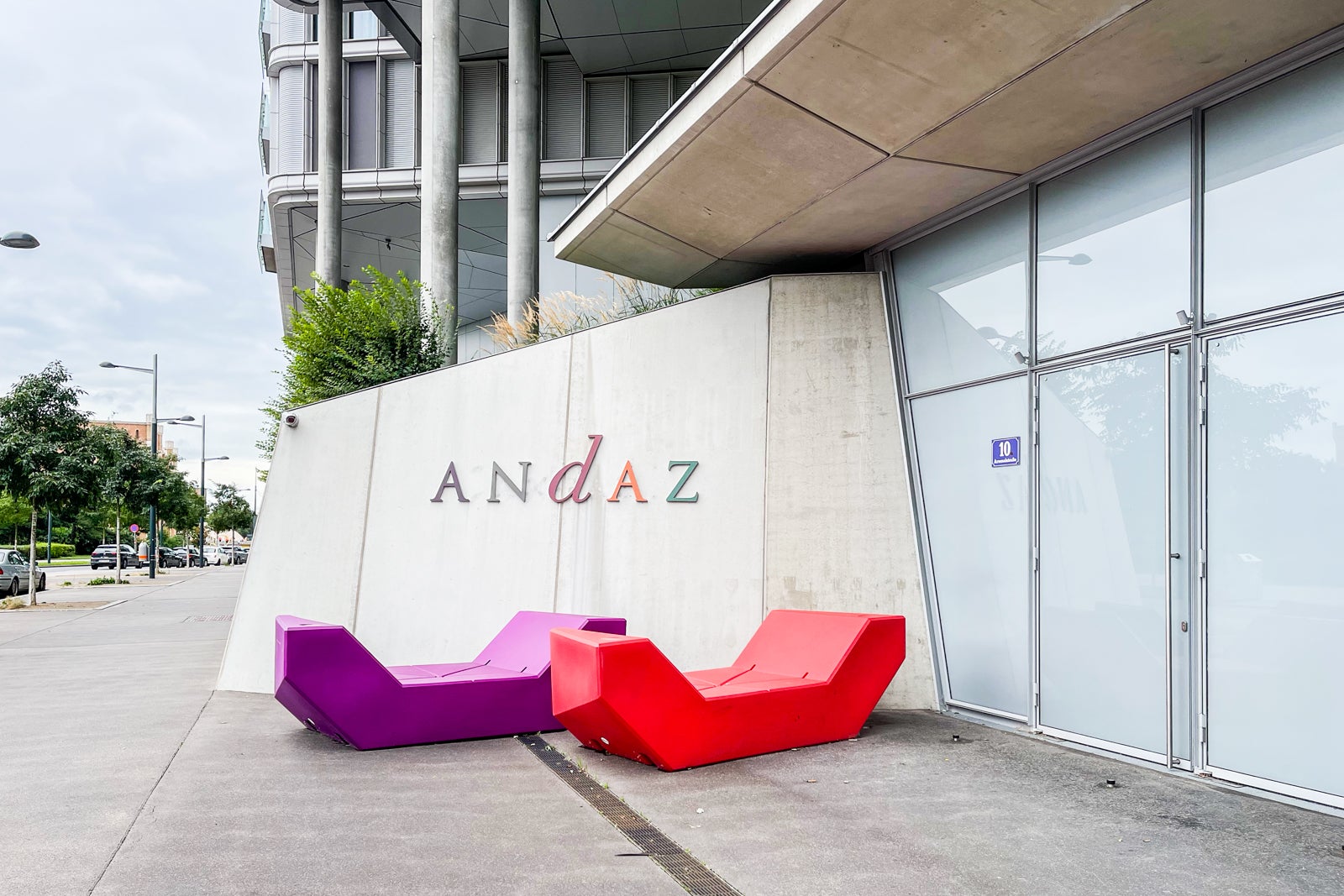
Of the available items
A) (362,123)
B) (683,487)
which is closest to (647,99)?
(362,123)

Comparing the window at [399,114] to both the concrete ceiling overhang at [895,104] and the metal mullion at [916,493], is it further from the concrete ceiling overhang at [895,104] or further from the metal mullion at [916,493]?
the metal mullion at [916,493]

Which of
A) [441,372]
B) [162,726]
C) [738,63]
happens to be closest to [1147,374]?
[738,63]

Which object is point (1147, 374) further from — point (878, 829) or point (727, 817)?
point (727, 817)

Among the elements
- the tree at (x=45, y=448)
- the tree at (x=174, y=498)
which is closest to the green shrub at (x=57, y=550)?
the tree at (x=174, y=498)

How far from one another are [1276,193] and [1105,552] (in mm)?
2605

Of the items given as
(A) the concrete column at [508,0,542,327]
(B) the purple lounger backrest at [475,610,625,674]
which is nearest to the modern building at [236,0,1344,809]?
(B) the purple lounger backrest at [475,610,625,674]

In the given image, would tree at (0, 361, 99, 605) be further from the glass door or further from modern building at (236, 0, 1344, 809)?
the glass door

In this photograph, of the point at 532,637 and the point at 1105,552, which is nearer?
the point at 1105,552

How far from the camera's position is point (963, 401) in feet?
26.9

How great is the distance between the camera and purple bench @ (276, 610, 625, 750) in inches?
253

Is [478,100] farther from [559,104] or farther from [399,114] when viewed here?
[399,114]

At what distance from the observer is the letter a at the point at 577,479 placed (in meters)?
9.65

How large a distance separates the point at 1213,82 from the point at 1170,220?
2.91 ft

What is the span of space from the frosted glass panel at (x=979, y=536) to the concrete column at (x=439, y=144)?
9178mm
